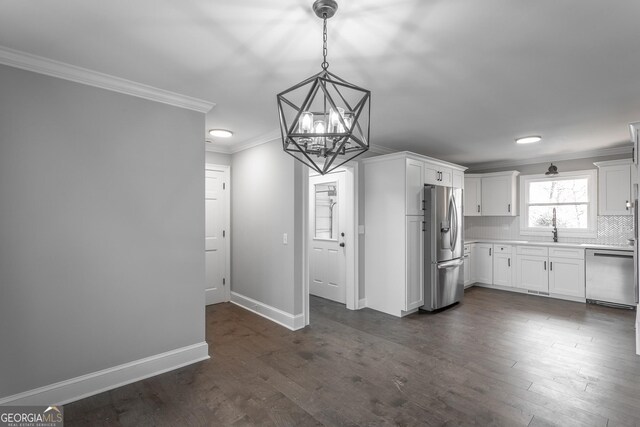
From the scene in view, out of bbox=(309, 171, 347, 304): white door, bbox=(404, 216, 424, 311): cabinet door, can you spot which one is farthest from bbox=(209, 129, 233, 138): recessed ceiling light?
bbox=(404, 216, 424, 311): cabinet door

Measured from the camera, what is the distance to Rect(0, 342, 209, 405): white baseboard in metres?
2.21

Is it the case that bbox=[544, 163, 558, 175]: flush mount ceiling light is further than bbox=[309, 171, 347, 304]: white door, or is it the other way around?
bbox=[544, 163, 558, 175]: flush mount ceiling light

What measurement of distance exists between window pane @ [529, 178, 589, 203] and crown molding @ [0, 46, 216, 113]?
18.7 ft

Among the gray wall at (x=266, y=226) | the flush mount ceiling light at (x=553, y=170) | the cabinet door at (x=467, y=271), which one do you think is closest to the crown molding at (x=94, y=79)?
the gray wall at (x=266, y=226)

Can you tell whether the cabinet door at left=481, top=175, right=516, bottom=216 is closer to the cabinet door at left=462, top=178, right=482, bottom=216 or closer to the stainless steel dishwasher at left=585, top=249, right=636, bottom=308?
the cabinet door at left=462, top=178, right=482, bottom=216

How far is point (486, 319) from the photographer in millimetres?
4113

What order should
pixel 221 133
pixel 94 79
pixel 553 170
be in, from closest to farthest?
pixel 94 79, pixel 221 133, pixel 553 170

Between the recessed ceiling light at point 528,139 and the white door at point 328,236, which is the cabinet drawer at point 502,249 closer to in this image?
the recessed ceiling light at point 528,139

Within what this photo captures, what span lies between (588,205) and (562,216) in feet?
1.30

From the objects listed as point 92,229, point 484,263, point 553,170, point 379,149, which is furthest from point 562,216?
point 92,229

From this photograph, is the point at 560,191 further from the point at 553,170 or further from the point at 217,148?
the point at 217,148

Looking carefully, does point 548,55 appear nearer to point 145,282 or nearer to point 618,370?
point 618,370

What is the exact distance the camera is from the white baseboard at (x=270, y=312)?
3.78 meters

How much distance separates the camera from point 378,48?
2.01 metres
